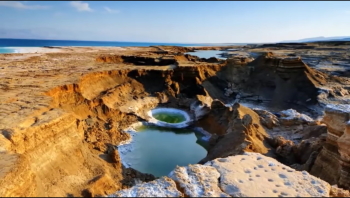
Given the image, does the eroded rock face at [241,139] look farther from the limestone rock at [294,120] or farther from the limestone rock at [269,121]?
the limestone rock at [294,120]

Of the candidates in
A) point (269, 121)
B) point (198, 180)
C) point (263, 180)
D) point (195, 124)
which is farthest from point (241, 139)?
point (195, 124)

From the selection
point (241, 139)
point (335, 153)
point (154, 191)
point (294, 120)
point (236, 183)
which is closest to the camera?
point (154, 191)

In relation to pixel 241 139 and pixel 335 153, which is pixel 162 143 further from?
pixel 335 153

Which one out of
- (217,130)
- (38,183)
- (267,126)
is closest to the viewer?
(38,183)

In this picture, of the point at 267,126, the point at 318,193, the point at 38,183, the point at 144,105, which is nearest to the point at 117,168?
the point at 38,183


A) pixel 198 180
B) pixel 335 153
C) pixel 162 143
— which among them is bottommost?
pixel 162 143

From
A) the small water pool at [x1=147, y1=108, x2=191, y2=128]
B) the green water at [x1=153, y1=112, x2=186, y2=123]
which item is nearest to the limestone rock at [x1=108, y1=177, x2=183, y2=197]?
the small water pool at [x1=147, y1=108, x2=191, y2=128]

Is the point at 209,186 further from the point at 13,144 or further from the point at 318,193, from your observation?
the point at 13,144

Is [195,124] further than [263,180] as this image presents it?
Yes
